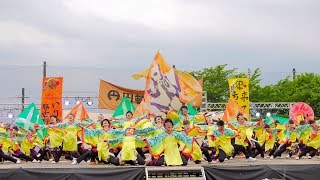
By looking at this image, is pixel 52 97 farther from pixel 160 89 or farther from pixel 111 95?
pixel 160 89

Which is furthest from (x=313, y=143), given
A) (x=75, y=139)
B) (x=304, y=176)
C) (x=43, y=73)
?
(x=43, y=73)

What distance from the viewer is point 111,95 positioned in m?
25.4

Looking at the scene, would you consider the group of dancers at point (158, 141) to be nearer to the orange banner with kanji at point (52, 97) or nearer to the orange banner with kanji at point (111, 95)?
the orange banner with kanji at point (52, 97)

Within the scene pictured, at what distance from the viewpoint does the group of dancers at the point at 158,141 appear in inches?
447

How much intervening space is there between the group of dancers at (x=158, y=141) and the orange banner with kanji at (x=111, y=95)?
36.1 feet

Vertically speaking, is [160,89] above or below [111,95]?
below

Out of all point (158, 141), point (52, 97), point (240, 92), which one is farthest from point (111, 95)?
point (158, 141)

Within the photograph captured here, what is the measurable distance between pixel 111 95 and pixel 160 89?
10.1 metres

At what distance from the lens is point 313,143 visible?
1333 cm

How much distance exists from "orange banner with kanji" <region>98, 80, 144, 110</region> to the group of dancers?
36.1 feet

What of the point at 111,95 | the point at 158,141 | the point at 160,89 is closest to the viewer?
the point at 158,141

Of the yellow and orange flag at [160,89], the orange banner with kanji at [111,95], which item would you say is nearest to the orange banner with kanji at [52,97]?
the orange banner with kanji at [111,95]

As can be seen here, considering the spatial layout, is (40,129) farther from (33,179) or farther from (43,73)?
(43,73)

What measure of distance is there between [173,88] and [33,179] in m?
6.62
